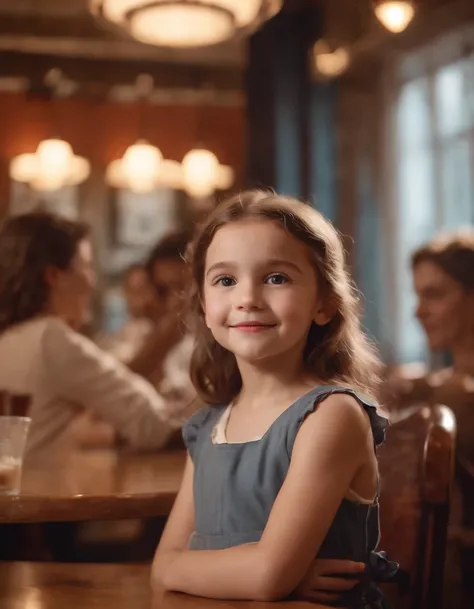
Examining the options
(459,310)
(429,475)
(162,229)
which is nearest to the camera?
(429,475)

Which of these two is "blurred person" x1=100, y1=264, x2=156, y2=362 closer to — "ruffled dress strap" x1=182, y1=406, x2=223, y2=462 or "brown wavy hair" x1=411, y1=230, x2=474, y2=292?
"brown wavy hair" x1=411, y1=230, x2=474, y2=292

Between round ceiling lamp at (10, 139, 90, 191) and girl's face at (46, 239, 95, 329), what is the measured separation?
4352 mm

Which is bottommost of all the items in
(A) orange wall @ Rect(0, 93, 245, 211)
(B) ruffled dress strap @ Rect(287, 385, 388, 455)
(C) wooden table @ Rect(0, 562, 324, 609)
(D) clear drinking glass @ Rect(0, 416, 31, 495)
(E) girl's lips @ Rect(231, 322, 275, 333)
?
(C) wooden table @ Rect(0, 562, 324, 609)

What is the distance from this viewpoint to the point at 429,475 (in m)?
1.48

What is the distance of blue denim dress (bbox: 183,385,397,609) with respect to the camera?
1.23m

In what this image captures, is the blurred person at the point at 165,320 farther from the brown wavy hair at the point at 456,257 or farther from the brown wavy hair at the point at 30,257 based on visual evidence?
the brown wavy hair at the point at 456,257

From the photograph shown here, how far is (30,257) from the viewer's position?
8.03 ft

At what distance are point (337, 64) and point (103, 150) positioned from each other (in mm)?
2450

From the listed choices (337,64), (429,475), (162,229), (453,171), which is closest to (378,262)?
(453,171)

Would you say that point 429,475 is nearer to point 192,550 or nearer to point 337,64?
point 192,550

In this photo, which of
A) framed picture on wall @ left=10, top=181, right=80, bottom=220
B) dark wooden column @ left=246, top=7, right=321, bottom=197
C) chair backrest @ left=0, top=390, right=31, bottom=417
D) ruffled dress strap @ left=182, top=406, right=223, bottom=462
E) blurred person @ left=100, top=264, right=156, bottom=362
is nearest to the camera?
ruffled dress strap @ left=182, top=406, right=223, bottom=462

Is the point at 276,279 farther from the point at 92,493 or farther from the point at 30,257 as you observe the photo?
the point at 30,257

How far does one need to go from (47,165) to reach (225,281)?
5.75 metres

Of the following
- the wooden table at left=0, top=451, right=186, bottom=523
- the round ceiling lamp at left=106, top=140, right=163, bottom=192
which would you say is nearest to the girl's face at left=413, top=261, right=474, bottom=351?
the wooden table at left=0, top=451, right=186, bottom=523
